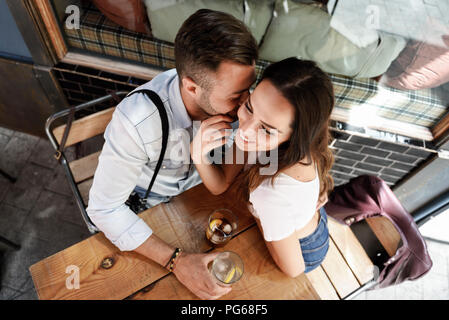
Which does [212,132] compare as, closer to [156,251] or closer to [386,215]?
[156,251]

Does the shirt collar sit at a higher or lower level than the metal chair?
higher

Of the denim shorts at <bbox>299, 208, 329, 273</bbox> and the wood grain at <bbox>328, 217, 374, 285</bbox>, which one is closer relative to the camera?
the denim shorts at <bbox>299, 208, 329, 273</bbox>

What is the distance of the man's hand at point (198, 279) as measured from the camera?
1.28 meters

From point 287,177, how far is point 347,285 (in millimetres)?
1037

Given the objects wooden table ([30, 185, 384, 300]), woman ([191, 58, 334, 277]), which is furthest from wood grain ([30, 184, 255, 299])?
woman ([191, 58, 334, 277])

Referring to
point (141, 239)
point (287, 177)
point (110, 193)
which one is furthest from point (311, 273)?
point (110, 193)

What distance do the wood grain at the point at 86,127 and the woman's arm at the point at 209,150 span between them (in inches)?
24.0

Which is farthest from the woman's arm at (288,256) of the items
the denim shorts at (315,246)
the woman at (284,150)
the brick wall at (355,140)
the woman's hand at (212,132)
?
the brick wall at (355,140)

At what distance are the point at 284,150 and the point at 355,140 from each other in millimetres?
1303

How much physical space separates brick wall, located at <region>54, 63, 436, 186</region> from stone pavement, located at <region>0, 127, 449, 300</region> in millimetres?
746

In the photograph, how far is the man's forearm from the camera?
1.33 metres

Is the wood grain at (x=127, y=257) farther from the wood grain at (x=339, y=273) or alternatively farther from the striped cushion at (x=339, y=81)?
the striped cushion at (x=339, y=81)

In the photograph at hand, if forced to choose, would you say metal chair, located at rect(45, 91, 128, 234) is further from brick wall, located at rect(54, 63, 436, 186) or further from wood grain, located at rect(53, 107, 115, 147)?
brick wall, located at rect(54, 63, 436, 186)

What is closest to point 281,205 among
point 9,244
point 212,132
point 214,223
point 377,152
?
point 214,223
